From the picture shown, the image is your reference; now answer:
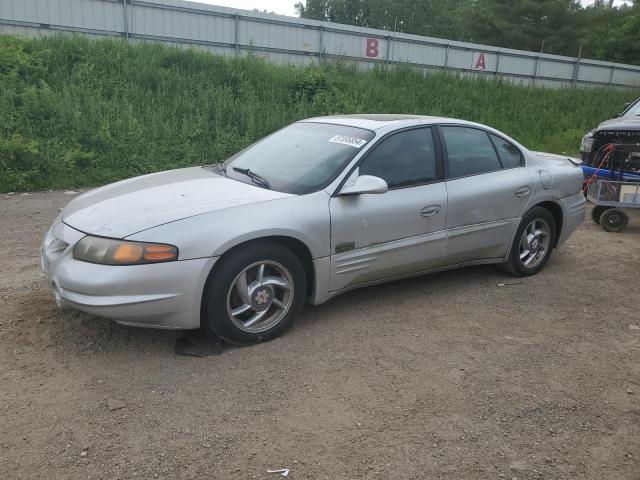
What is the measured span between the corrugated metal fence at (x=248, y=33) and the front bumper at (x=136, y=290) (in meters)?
11.0

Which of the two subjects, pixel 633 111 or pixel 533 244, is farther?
pixel 633 111

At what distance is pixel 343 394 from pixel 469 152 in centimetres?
265

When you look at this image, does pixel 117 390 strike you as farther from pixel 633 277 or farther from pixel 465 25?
pixel 465 25

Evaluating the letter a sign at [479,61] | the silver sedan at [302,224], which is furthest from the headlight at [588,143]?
the letter a sign at [479,61]

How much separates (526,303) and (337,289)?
177 centimetres

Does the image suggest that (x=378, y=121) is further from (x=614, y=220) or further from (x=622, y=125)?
(x=622, y=125)

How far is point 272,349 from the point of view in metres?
3.77

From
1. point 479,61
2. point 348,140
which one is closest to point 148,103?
point 348,140

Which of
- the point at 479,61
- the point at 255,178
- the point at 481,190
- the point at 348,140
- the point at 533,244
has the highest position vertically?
the point at 479,61

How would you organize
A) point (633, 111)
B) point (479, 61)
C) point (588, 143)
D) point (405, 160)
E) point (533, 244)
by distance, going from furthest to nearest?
1. point (479, 61)
2. point (633, 111)
3. point (588, 143)
4. point (533, 244)
5. point (405, 160)

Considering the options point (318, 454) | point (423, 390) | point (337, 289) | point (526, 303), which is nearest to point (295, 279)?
point (337, 289)

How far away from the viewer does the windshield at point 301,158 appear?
13.7 feet

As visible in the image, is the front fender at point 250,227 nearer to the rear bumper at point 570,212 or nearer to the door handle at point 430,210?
the door handle at point 430,210

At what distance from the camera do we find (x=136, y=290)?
131 inches
